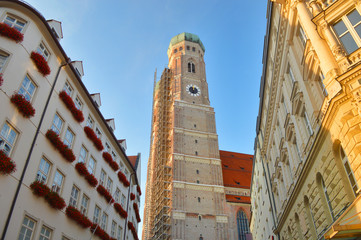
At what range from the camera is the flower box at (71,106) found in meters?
15.1

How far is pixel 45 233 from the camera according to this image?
12477mm

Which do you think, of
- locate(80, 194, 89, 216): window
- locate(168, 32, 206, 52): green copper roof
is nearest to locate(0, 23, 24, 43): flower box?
locate(80, 194, 89, 216): window

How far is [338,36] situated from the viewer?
35.0ft

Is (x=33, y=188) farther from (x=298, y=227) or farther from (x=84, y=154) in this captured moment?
(x=298, y=227)

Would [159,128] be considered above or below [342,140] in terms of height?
above

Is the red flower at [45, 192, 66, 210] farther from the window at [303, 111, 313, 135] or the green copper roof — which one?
the green copper roof

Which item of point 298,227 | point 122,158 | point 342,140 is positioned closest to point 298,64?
point 342,140

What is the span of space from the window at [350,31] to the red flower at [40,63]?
11692 millimetres

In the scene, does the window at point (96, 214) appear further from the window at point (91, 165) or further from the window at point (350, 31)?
the window at point (350, 31)

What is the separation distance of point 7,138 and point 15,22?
5.26 m

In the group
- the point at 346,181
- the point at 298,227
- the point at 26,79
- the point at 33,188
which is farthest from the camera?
the point at 298,227

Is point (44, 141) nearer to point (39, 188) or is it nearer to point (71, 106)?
point (39, 188)

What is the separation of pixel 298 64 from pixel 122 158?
15.3 metres

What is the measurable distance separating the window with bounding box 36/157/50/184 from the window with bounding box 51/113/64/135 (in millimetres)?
1742
